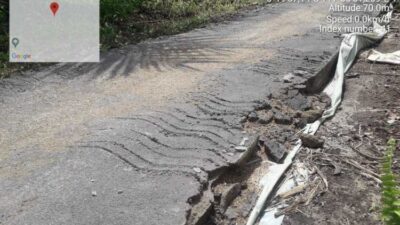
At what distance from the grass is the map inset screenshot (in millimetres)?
152

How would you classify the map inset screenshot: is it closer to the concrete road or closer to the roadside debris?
the concrete road

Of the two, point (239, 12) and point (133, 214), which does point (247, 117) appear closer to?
point (133, 214)

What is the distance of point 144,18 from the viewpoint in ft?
29.3

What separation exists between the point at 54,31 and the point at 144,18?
245 cm

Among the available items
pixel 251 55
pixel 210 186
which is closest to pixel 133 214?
pixel 210 186

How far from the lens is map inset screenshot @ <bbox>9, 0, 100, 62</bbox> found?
608 centimetres

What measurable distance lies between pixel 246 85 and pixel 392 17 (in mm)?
5904

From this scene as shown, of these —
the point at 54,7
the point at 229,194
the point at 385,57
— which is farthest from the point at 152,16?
the point at 229,194

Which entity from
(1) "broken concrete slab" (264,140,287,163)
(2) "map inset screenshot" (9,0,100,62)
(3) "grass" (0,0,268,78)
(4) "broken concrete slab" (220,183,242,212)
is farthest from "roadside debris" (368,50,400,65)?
(4) "broken concrete slab" (220,183,242,212)

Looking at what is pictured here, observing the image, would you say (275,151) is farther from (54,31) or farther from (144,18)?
(144,18)

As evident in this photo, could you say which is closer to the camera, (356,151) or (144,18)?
(356,151)

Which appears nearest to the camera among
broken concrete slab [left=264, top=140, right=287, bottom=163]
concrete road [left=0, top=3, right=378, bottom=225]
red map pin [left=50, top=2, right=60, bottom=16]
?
concrete road [left=0, top=3, right=378, bottom=225]

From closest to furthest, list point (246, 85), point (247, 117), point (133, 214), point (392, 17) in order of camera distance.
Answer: point (133, 214) → point (247, 117) → point (246, 85) → point (392, 17)

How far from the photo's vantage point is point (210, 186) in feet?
10.5
